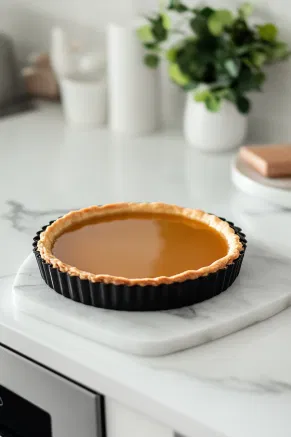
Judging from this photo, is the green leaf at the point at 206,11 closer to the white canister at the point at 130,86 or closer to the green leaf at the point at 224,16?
the green leaf at the point at 224,16

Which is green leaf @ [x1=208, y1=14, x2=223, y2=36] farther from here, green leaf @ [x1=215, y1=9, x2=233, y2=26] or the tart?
the tart

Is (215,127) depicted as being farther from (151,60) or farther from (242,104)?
(151,60)

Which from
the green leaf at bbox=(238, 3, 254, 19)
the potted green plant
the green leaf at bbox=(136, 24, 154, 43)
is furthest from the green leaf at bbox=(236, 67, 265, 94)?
the green leaf at bbox=(136, 24, 154, 43)

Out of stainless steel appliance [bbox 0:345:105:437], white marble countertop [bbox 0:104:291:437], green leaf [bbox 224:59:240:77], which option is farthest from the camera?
A: green leaf [bbox 224:59:240:77]

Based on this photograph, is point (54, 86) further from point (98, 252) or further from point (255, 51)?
point (98, 252)

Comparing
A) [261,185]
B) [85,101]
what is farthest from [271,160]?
[85,101]

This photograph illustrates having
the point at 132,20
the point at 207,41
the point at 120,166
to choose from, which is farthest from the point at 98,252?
the point at 132,20
